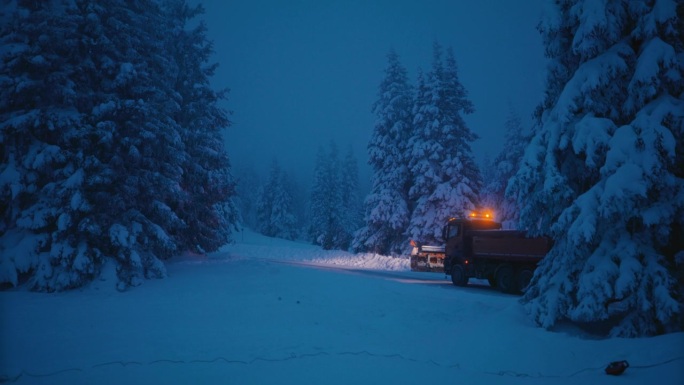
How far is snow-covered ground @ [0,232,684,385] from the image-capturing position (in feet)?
23.3

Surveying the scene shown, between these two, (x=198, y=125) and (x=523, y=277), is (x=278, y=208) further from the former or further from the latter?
(x=523, y=277)

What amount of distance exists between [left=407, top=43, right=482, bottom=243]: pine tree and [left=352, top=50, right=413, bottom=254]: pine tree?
120 centimetres

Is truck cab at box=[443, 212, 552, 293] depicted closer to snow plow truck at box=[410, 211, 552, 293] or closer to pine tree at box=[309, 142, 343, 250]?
snow plow truck at box=[410, 211, 552, 293]

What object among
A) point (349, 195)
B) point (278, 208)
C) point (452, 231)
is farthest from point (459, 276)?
point (278, 208)

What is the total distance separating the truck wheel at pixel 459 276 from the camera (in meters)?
19.8

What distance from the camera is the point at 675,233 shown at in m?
8.49

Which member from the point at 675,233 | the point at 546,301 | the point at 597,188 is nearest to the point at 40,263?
the point at 546,301

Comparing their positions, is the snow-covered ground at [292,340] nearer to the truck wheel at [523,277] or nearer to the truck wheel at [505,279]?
the truck wheel at [523,277]

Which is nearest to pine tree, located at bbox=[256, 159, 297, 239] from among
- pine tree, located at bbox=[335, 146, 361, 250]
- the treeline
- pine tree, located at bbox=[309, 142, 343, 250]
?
pine tree, located at bbox=[309, 142, 343, 250]

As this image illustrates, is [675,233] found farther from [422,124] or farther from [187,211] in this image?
[422,124]

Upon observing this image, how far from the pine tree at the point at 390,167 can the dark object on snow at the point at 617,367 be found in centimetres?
2393

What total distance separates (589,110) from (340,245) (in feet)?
119

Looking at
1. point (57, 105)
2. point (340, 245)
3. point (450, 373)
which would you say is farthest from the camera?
point (340, 245)

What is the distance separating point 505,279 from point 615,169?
10.9 meters
